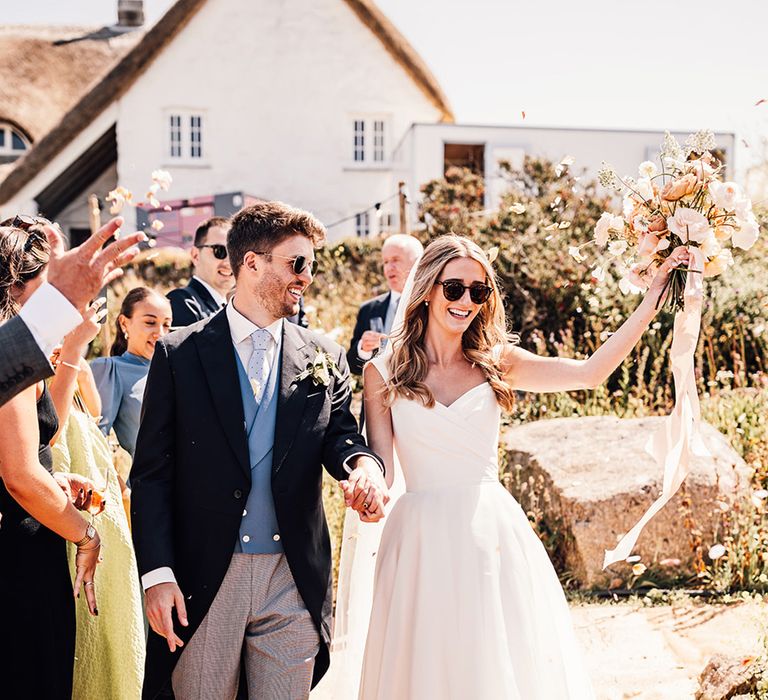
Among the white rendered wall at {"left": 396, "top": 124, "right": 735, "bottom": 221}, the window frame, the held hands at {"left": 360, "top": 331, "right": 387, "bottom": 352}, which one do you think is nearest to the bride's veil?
the held hands at {"left": 360, "top": 331, "right": 387, "bottom": 352}

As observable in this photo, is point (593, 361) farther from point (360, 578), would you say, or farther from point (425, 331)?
point (360, 578)

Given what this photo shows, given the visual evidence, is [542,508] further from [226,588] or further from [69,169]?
[69,169]

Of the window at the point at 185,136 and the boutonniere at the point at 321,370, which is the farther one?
the window at the point at 185,136

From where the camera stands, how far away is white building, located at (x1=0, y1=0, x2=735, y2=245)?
21875 millimetres

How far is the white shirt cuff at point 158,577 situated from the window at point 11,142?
2511 cm

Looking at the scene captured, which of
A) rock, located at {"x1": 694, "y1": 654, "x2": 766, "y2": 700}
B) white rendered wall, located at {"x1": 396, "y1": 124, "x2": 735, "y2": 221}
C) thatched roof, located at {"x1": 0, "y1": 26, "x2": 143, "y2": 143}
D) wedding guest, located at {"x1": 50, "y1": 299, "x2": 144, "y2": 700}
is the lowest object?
A: rock, located at {"x1": 694, "y1": 654, "x2": 766, "y2": 700}

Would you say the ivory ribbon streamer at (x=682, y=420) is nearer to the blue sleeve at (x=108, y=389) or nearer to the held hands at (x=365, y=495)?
the held hands at (x=365, y=495)

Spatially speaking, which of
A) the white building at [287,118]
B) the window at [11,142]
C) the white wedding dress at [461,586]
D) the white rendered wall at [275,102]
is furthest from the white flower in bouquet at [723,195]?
the window at [11,142]

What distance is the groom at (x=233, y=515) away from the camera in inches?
121

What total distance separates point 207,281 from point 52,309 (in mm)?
3769

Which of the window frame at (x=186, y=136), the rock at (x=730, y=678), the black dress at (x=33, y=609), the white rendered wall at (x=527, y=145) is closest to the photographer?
the black dress at (x=33, y=609)

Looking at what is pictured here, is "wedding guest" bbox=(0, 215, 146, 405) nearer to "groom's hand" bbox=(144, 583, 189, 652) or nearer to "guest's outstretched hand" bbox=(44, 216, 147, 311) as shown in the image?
"guest's outstretched hand" bbox=(44, 216, 147, 311)

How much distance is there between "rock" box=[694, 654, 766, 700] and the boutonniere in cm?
225

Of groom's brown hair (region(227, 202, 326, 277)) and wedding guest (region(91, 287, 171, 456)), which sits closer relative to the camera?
groom's brown hair (region(227, 202, 326, 277))
